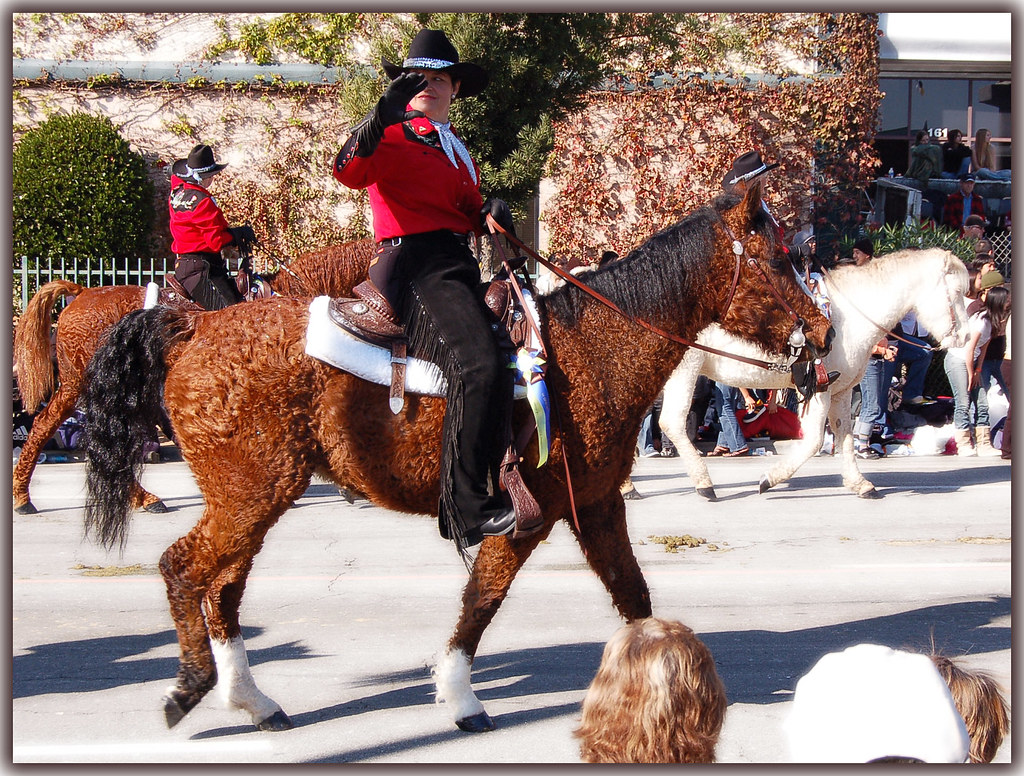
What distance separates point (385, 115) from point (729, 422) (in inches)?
380

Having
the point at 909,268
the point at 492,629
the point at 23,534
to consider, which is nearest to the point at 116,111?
the point at 23,534

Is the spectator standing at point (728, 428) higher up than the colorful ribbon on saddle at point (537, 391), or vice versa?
the colorful ribbon on saddle at point (537, 391)

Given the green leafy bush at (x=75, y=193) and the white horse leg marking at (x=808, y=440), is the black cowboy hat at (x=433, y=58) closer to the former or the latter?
the white horse leg marking at (x=808, y=440)

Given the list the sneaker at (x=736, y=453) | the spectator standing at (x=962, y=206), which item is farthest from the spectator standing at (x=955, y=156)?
the sneaker at (x=736, y=453)

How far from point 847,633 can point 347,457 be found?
3.21 meters

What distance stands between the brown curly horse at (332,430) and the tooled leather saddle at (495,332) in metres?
0.11

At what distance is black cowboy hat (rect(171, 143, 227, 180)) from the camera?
29.6ft

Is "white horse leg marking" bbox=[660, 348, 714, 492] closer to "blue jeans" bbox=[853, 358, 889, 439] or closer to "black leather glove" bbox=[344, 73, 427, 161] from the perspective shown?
"blue jeans" bbox=[853, 358, 889, 439]

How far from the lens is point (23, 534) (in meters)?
8.60

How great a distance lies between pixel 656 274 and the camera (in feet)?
16.1

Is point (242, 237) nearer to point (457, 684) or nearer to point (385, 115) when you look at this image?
point (385, 115)

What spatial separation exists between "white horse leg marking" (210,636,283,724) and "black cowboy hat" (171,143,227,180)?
5.43 m

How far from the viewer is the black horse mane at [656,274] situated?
4.84m

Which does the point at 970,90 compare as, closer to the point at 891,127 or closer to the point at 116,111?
the point at 891,127
